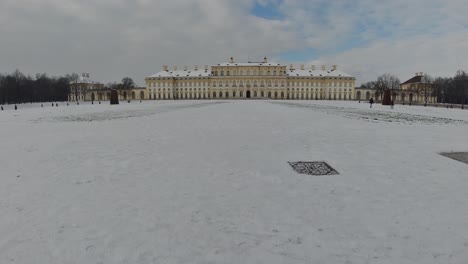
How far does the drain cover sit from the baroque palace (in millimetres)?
97599

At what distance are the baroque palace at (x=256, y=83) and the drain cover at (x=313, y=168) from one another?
9760 centimetres

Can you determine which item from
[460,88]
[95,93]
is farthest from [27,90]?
[460,88]

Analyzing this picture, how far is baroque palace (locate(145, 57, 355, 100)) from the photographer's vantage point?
105 metres

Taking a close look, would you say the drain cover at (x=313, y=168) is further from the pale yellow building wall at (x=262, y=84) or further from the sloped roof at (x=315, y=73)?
the sloped roof at (x=315, y=73)

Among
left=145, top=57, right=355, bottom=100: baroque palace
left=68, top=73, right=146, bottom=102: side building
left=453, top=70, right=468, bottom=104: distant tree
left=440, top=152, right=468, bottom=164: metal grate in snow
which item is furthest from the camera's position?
left=145, top=57, right=355, bottom=100: baroque palace

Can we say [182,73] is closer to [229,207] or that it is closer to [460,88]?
[460,88]

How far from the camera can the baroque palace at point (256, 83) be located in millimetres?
104562

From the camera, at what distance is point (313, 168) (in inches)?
254

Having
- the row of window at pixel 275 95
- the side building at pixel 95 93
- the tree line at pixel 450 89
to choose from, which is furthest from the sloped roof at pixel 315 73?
the side building at pixel 95 93

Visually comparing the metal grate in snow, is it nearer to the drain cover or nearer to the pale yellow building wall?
the drain cover

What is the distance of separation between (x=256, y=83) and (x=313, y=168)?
328 ft

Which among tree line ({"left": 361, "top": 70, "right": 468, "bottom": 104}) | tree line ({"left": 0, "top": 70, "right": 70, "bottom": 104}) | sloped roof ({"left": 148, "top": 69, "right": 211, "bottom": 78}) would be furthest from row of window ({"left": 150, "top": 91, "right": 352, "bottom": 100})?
tree line ({"left": 0, "top": 70, "right": 70, "bottom": 104})

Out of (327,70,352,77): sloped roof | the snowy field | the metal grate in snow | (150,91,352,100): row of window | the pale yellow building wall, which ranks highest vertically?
(327,70,352,77): sloped roof

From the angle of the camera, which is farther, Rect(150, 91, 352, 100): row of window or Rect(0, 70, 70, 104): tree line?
Rect(150, 91, 352, 100): row of window
